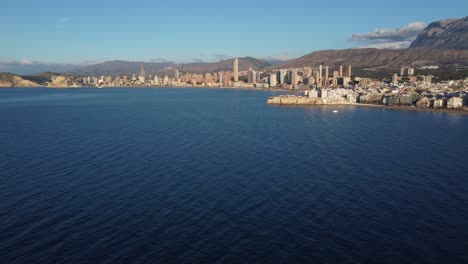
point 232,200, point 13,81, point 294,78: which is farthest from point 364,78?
point 13,81

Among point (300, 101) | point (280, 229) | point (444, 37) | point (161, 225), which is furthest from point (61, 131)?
A: point (444, 37)

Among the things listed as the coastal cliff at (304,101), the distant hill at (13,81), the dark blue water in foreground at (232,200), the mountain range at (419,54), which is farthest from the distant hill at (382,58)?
the dark blue water in foreground at (232,200)

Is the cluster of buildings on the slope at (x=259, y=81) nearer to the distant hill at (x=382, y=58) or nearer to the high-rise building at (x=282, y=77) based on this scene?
the high-rise building at (x=282, y=77)

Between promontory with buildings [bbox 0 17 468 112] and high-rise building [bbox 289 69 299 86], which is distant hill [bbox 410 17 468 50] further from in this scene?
high-rise building [bbox 289 69 299 86]

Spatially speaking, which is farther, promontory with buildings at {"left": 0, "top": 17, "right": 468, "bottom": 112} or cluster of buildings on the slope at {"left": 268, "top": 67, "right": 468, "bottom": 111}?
promontory with buildings at {"left": 0, "top": 17, "right": 468, "bottom": 112}

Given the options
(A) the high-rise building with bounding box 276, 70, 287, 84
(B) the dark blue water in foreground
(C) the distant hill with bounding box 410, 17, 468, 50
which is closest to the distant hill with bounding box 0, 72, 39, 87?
(A) the high-rise building with bounding box 276, 70, 287, 84

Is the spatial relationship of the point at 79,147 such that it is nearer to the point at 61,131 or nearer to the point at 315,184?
the point at 61,131

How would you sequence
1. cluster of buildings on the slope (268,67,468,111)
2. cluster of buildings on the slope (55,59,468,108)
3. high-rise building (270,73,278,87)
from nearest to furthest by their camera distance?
cluster of buildings on the slope (268,67,468,111) → cluster of buildings on the slope (55,59,468,108) → high-rise building (270,73,278,87)

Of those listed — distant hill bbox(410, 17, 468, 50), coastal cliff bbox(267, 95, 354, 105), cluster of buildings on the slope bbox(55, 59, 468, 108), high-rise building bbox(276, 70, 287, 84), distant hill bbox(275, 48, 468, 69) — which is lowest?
coastal cliff bbox(267, 95, 354, 105)
